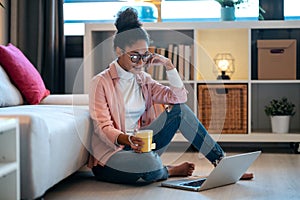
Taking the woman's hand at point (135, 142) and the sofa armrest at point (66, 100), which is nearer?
the woman's hand at point (135, 142)

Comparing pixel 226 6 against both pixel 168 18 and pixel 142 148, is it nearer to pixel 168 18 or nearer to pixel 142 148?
pixel 168 18

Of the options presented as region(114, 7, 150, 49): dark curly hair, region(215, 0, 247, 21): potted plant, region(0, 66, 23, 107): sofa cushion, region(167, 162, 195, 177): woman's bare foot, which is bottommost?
region(167, 162, 195, 177): woman's bare foot

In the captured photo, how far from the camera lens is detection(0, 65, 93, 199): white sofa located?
6.65 ft

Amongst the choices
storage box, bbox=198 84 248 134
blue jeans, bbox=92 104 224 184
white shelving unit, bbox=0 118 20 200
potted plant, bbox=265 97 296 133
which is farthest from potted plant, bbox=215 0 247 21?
white shelving unit, bbox=0 118 20 200

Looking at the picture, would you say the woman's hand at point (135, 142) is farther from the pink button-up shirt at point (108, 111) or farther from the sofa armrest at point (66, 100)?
the sofa armrest at point (66, 100)

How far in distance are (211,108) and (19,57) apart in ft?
4.29

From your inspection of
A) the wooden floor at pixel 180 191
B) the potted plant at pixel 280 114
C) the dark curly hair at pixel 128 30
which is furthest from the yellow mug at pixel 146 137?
the potted plant at pixel 280 114

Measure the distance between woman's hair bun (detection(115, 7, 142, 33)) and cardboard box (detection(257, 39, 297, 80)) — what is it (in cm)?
141

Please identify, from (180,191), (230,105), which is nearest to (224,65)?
(230,105)

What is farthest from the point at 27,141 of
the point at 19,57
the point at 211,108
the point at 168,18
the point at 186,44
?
the point at 168,18

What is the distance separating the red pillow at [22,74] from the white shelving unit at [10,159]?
1.32 metres

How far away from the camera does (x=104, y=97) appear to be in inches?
105

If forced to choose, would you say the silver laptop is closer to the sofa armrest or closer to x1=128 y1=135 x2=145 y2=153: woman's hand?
x1=128 y1=135 x2=145 y2=153: woman's hand

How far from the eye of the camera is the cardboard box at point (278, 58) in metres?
3.83
